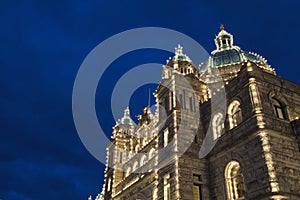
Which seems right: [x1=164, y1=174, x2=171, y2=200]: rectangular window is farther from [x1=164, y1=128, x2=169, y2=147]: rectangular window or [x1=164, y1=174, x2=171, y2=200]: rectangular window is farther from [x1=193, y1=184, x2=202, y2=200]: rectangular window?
[x1=164, y1=128, x2=169, y2=147]: rectangular window

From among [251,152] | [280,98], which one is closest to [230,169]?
[251,152]

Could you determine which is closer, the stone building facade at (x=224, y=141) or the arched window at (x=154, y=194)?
the stone building facade at (x=224, y=141)

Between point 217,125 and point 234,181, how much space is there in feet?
18.4

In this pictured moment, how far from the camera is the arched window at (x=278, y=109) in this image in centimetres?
2338

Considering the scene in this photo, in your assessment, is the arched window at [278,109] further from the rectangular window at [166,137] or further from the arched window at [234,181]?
the rectangular window at [166,137]

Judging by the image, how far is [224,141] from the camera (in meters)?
24.8

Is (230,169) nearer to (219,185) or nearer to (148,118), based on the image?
(219,185)

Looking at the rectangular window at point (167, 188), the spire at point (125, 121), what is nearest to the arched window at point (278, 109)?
the rectangular window at point (167, 188)

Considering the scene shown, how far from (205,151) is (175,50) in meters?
15.3

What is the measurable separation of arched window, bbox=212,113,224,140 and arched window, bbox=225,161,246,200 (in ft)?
11.5

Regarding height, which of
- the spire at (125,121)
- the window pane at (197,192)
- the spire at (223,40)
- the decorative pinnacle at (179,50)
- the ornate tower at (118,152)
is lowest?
the window pane at (197,192)

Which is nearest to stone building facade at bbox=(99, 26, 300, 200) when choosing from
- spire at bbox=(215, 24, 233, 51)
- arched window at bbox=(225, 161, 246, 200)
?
arched window at bbox=(225, 161, 246, 200)

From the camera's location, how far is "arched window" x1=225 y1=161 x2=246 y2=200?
74.4 feet

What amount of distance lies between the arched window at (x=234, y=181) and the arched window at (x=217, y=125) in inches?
139
